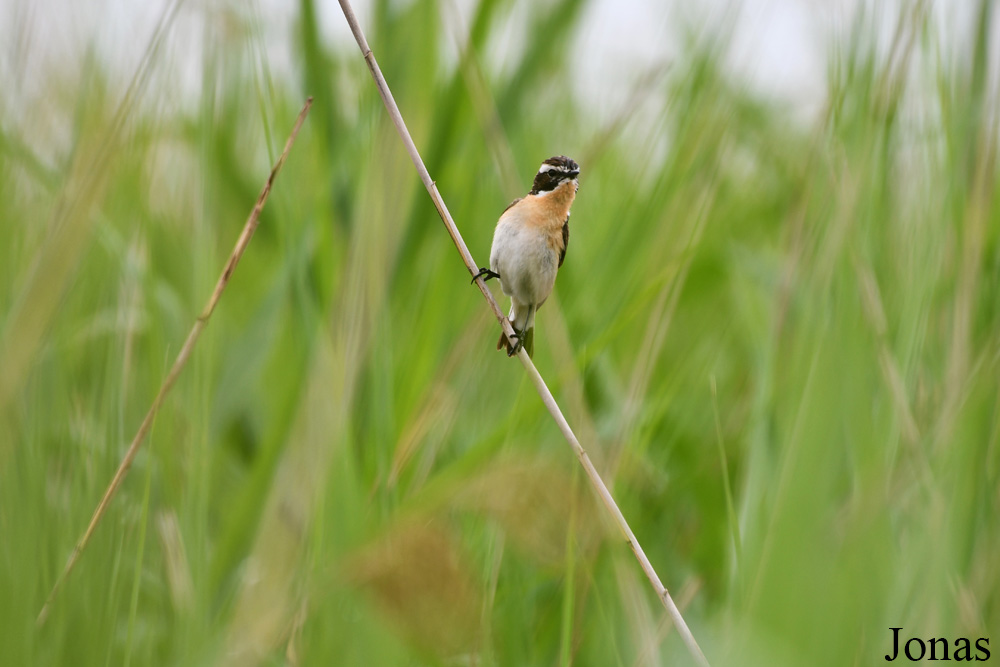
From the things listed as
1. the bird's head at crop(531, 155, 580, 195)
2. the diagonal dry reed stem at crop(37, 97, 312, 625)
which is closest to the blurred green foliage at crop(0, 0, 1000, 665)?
the diagonal dry reed stem at crop(37, 97, 312, 625)

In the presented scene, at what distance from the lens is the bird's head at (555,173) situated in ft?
8.20

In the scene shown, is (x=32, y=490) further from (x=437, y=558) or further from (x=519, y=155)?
(x=519, y=155)

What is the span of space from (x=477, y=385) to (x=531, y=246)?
586 mm

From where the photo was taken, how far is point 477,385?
2.46 m

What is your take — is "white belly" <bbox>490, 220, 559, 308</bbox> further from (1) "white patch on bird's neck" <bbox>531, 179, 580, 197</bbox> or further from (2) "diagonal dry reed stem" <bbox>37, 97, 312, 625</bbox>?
(2) "diagonal dry reed stem" <bbox>37, 97, 312, 625</bbox>

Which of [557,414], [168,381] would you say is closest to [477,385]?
[557,414]

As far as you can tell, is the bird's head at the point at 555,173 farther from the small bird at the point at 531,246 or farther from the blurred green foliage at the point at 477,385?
the blurred green foliage at the point at 477,385

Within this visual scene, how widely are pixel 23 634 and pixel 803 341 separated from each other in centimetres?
113

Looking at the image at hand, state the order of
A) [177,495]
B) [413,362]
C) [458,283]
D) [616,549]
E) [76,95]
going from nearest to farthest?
[616,549]
[76,95]
[177,495]
[413,362]
[458,283]

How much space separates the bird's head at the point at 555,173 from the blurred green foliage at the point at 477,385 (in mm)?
171

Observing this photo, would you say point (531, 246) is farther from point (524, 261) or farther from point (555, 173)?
point (555, 173)

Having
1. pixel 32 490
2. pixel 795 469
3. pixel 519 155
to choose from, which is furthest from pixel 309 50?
pixel 795 469

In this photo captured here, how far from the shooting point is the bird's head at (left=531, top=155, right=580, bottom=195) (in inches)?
98.3

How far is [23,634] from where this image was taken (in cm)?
111
